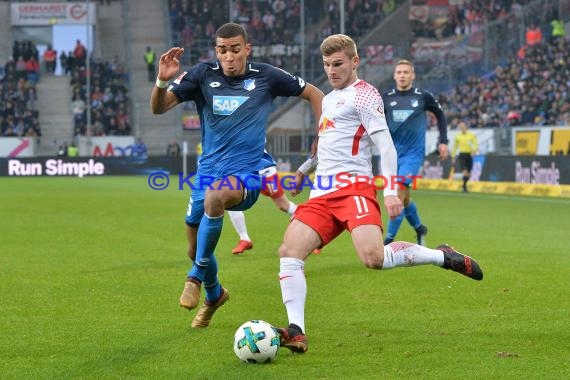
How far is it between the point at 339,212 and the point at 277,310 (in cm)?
176

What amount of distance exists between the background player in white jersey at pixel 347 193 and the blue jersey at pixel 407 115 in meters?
6.07

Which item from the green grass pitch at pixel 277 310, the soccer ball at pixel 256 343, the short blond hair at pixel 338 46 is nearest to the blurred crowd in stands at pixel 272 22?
the green grass pitch at pixel 277 310

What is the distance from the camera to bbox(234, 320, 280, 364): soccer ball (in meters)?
6.56

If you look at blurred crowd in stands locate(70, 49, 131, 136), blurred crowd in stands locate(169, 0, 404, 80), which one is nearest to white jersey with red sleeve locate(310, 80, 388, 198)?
blurred crowd in stands locate(169, 0, 404, 80)

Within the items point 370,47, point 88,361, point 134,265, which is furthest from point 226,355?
point 370,47

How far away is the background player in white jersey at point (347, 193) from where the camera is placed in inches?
279

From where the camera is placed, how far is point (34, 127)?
50.7m

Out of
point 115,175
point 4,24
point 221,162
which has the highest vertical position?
point 4,24

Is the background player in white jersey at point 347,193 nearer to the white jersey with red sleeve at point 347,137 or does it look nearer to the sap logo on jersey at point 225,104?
the white jersey with red sleeve at point 347,137

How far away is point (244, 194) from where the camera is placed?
8.13 m

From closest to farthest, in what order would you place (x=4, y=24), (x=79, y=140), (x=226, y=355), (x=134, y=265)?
(x=226, y=355) < (x=134, y=265) < (x=79, y=140) < (x=4, y=24)

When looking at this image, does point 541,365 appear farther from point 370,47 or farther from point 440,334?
point 370,47

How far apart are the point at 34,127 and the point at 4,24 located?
10347mm

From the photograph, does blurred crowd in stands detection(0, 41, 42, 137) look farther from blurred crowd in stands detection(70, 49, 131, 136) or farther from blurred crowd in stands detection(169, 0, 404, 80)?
blurred crowd in stands detection(169, 0, 404, 80)
